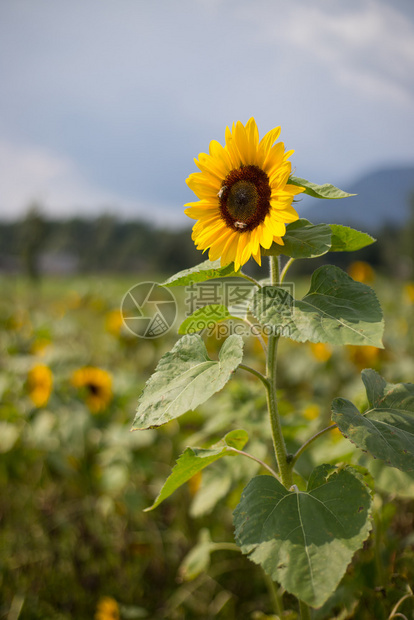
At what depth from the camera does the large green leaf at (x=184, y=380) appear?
681 millimetres

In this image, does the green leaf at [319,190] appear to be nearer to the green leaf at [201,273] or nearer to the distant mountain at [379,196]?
the green leaf at [201,273]

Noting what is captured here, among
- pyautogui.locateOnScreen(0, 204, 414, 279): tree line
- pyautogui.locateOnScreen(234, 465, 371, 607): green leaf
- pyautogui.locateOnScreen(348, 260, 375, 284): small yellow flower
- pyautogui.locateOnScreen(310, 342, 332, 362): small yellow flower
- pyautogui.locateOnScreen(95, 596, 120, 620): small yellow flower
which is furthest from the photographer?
pyautogui.locateOnScreen(0, 204, 414, 279): tree line

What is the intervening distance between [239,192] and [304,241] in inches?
7.5

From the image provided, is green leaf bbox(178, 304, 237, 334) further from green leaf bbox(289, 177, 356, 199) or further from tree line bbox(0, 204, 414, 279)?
tree line bbox(0, 204, 414, 279)

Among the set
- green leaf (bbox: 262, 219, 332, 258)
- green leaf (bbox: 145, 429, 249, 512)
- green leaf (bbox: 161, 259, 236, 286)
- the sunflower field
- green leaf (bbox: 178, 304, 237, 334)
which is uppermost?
green leaf (bbox: 262, 219, 332, 258)

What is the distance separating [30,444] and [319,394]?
5.75 ft

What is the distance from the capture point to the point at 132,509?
5.93ft

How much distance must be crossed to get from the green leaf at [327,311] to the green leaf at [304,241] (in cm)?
6

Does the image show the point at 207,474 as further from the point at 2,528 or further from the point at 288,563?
the point at 2,528

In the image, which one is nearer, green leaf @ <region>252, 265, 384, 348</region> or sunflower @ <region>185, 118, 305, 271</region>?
green leaf @ <region>252, 265, 384, 348</region>

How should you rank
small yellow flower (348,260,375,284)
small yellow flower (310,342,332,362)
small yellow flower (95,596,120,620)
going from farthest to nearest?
small yellow flower (348,260,375,284)
small yellow flower (310,342,332,362)
small yellow flower (95,596,120,620)

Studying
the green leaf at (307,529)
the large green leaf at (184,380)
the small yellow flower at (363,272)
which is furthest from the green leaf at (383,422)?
the small yellow flower at (363,272)

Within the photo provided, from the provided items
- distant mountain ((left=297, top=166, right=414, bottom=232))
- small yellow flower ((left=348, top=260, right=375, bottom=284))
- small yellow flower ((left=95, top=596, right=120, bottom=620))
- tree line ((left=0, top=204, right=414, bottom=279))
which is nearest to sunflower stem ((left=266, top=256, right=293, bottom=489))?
small yellow flower ((left=95, top=596, right=120, bottom=620))

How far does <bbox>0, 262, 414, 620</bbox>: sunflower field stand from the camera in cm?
124
